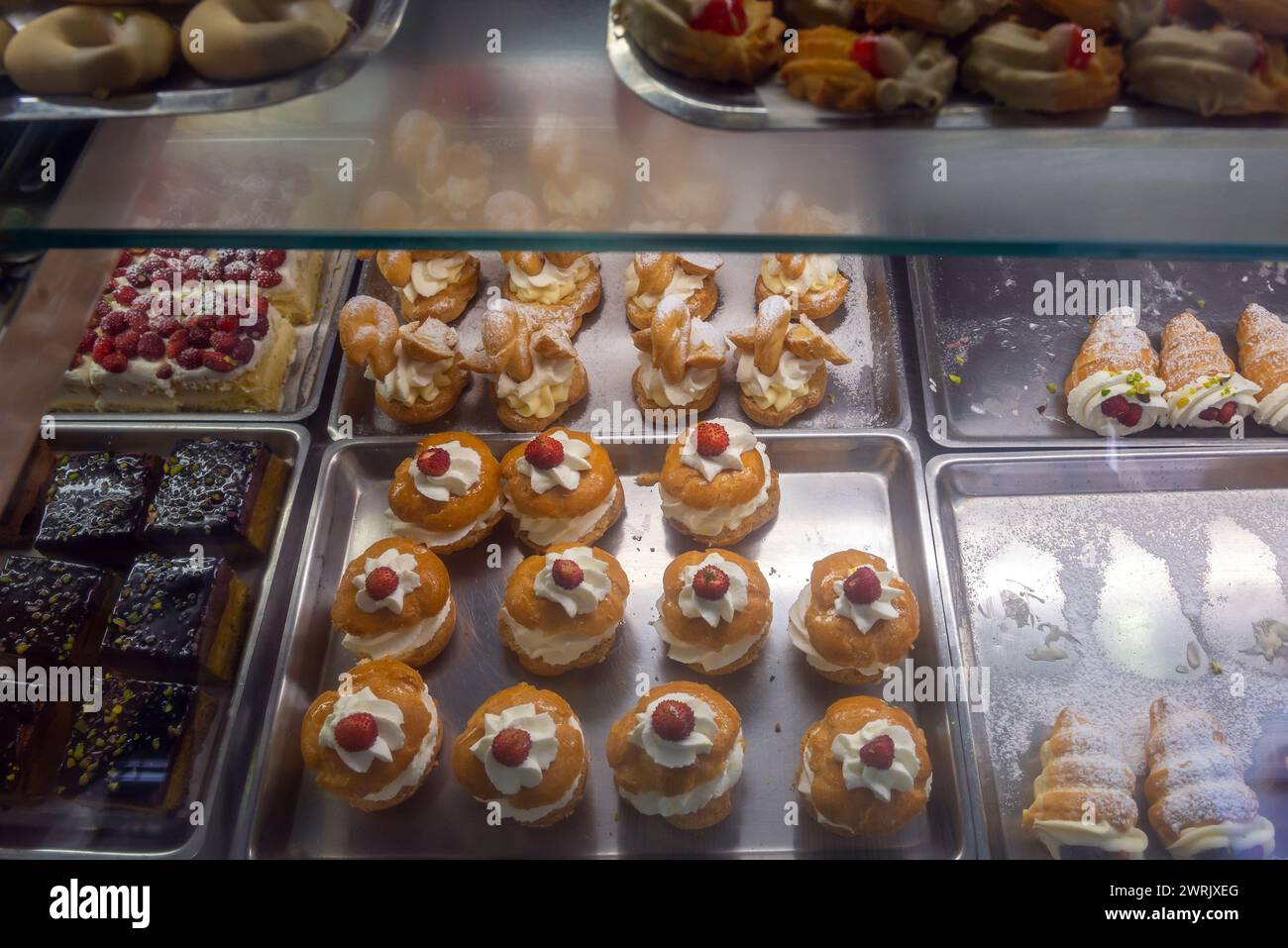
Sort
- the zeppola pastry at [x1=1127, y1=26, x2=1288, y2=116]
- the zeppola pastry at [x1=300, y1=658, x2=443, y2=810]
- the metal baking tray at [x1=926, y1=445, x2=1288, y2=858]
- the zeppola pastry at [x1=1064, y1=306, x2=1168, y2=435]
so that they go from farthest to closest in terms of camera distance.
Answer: the zeppola pastry at [x1=1064, y1=306, x2=1168, y2=435], the metal baking tray at [x1=926, y1=445, x2=1288, y2=858], the zeppola pastry at [x1=300, y1=658, x2=443, y2=810], the zeppola pastry at [x1=1127, y1=26, x2=1288, y2=116]

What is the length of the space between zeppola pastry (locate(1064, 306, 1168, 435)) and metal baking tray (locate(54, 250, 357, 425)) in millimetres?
2547

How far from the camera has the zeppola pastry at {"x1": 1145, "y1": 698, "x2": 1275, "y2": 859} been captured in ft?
8.10

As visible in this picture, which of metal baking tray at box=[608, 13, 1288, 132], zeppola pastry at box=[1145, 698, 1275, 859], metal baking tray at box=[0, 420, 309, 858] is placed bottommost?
metal baking tray at box=[0, 420, 309, 858]

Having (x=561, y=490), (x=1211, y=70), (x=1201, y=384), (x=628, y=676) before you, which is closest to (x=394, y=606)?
(x=561, y=490)

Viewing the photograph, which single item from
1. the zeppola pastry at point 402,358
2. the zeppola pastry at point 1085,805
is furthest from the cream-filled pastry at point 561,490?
the zeppola pastry at point 1085,805

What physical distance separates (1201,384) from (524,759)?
2525 mm

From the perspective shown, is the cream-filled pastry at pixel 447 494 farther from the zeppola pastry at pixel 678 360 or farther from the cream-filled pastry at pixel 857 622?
the cream-filled pastry at pixel 857 622

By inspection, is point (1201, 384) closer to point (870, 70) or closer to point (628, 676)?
point (628, 676)

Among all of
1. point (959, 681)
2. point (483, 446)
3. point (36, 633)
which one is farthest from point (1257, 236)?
point (36, 633)

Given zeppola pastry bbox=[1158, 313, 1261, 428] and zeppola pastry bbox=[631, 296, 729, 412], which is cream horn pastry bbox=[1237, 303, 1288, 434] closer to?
zeppola pastry bbox=[1158, 313, 1261, 428]

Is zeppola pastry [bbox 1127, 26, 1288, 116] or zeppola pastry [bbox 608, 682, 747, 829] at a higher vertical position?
zeppola pastry [bbox 1127, 26, 1288, 116]

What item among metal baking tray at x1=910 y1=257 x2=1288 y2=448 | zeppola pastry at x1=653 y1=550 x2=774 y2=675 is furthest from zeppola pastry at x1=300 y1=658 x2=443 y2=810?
metal baking tray at x1=910 y1=257 x2=1288 y2=448

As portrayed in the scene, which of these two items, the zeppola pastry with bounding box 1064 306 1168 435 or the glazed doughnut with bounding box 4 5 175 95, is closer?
the glazed doughnut with bounding box 4 5 175 95

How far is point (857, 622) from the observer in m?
2.73
